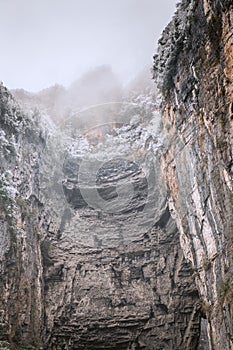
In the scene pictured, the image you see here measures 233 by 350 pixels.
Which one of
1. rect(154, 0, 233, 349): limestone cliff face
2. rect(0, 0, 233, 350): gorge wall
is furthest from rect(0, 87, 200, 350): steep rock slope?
rect(154, 0, 233, 349): limestone cliff face

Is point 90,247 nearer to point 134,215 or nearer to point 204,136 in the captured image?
point 134,215

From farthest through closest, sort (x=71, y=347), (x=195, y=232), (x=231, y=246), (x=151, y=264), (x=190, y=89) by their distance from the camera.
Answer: (x=151, y=264), (x=71, y=347), (x=195, y=232), (x=190, y=89), (x=231, y=246)

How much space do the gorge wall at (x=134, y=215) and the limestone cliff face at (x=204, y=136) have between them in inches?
1.9

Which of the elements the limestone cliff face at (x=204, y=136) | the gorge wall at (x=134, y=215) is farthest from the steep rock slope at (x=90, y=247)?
the limestone cliff face at (x=204, y=136)

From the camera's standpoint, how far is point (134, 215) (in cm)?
1841

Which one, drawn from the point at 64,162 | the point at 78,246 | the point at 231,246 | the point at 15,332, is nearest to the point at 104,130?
the point at 64,162

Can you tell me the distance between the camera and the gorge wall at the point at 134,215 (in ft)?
30.7

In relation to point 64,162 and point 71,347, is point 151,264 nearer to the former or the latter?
point 71,347

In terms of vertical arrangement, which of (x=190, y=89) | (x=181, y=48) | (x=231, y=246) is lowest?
Answer: (x=231, y=246)

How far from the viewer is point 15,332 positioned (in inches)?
460

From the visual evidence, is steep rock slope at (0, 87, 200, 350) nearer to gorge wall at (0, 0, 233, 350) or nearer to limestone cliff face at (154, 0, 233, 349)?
gorge wall at (0, 0, 233, 350)

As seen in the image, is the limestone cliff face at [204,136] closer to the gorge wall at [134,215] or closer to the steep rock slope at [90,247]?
the gorge wall at [134,215]

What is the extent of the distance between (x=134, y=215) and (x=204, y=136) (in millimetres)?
8979

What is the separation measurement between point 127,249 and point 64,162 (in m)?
5.31
